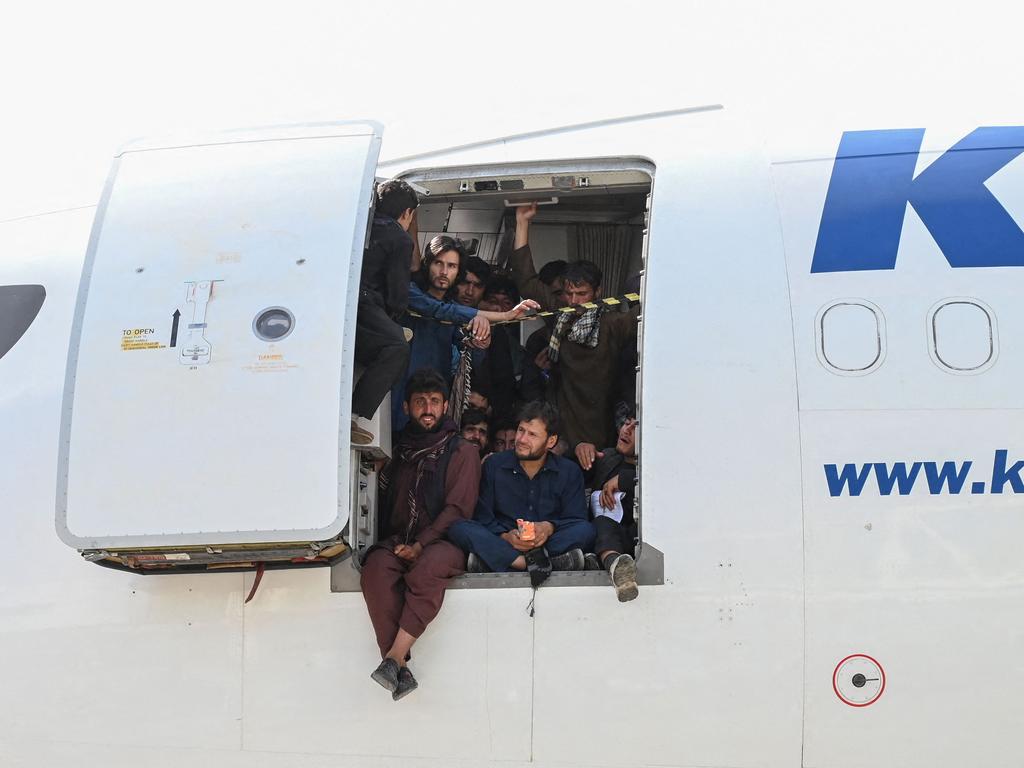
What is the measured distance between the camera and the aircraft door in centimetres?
569

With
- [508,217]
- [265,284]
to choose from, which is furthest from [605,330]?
[265,284]

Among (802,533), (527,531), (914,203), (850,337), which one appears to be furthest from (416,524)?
(914,203)

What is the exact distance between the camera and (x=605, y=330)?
Answer: 745 centimetres

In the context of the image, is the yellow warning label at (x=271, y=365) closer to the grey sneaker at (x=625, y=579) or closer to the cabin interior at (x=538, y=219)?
the cabin interior at (x=538, y=219)

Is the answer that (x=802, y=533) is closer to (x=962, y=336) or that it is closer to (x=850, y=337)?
(x=850, y=337)

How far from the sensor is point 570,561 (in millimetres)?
5973

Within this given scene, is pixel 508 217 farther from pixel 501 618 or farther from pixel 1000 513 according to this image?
pixel 1000 513

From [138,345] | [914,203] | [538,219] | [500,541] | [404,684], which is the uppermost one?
[538,219]

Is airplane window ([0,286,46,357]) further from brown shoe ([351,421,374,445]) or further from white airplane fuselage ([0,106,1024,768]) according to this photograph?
brown shoe ([351,421,374,445])

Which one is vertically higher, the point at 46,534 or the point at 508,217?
the point at 508,217

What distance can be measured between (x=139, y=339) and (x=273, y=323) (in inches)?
29.0

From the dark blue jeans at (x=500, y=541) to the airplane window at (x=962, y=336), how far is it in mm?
2087

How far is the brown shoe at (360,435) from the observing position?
6.18 meters

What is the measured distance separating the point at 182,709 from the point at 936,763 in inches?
156
